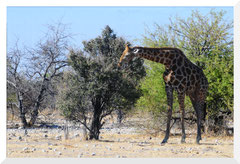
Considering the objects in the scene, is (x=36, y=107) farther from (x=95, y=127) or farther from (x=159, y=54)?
(x=159, y=54)

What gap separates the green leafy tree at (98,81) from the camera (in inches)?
454

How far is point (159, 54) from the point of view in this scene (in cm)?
1050

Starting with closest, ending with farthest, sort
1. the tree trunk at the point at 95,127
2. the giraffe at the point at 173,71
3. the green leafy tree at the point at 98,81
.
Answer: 1. the giraffe at the point at 173,71
2. the green leafy tree at the point at 98,81
3. the tree trunk at the point at 95,127

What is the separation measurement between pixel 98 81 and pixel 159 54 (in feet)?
6.75

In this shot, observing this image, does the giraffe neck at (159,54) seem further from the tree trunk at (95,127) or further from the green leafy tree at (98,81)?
the tree trunk at (95,127)

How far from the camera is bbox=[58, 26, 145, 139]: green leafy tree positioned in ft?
37.8

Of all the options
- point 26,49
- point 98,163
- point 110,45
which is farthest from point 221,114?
point 26,49

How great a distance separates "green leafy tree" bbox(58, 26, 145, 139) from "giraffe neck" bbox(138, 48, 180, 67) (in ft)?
4.76

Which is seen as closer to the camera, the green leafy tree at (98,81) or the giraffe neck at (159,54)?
the giraffe neck at (159,54)

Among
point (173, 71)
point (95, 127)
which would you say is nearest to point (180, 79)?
point (173, 71)

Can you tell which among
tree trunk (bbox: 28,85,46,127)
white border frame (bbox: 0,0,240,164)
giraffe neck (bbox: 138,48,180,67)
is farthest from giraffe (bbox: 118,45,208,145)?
tree trunk (bbox: 28,85,46,127)

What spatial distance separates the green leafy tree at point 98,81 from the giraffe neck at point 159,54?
145cm

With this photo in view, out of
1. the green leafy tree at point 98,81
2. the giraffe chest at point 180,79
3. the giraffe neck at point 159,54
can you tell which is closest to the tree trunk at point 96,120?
the green leafy tree at point 98,81
